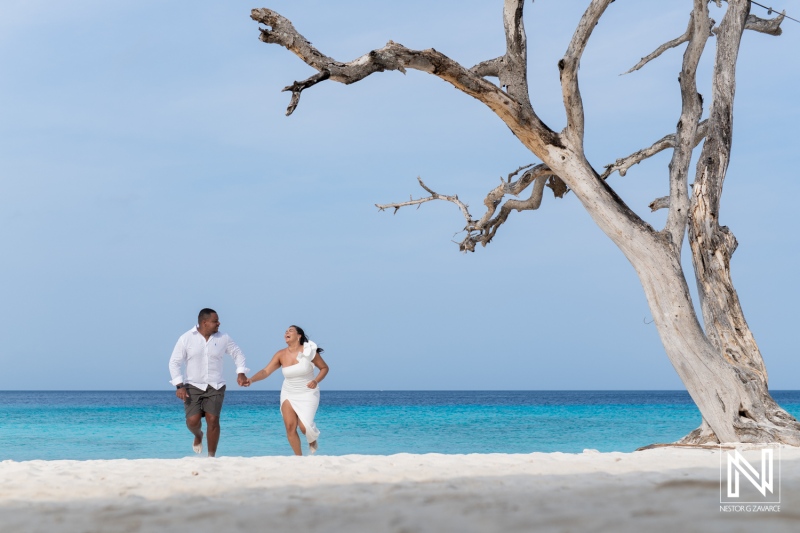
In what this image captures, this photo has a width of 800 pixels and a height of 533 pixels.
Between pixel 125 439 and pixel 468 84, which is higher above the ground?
pixel 468 84

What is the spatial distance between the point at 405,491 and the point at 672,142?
23.6 ft

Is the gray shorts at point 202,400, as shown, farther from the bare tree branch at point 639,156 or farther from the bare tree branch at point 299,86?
the bare tree branch at point 639,156

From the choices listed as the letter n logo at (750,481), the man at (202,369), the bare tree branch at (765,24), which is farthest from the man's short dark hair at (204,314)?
the bare tree branch at (765,24)

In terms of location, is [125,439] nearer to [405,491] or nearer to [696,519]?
[405,491]

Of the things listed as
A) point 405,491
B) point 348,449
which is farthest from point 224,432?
point 405,491

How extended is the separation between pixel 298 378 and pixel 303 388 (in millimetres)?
107

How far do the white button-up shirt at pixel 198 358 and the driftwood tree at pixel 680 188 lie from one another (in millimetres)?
2400

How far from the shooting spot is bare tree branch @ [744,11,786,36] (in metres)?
10.1

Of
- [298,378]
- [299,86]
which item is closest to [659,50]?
[299,86]

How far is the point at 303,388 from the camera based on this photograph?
8.07 meters

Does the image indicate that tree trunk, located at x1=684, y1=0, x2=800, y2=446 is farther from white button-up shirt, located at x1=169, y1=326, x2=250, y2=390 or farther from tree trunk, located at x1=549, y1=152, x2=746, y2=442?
white button-up shirt, located at x1=169, y1=326, x2=250, y2=390

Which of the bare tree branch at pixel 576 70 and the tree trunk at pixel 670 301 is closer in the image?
the tree trunk at pixel 670 301

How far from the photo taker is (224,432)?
77.9 feet

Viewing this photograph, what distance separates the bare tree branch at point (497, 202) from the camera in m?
9.87
